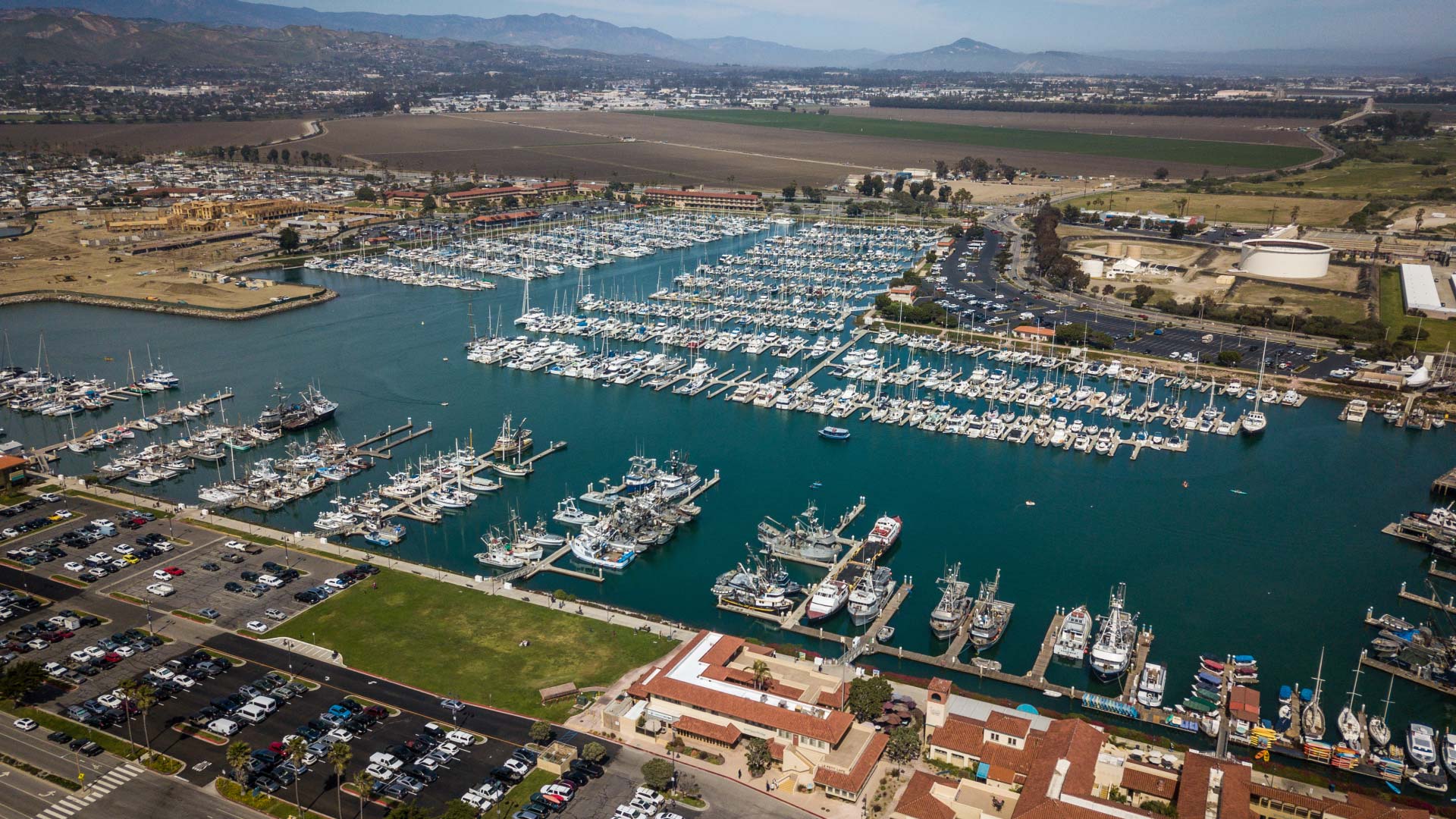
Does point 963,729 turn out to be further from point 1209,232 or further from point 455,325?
point 1209,232

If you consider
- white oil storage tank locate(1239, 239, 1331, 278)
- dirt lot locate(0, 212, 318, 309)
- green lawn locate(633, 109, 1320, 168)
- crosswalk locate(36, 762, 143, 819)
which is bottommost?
crosswalk locate(36, 762, 143, 819)

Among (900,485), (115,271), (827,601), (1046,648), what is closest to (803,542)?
(827,601)

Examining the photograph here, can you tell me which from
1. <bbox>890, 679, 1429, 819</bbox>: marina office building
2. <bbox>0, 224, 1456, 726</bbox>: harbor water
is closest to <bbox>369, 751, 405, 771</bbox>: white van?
<bbox>0, 224, 1456, 726</bbox>: harbor water

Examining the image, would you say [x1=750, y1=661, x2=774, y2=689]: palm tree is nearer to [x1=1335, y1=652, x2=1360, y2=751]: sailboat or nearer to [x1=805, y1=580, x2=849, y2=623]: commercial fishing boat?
[x1=805, y1=580, x2=849, y2=623]: commercial fishing boat

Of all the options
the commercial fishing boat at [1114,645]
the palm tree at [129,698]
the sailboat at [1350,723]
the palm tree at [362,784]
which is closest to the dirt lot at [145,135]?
the palm tree at [129,698]

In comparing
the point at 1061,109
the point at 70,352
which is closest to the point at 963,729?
the point at 70,352

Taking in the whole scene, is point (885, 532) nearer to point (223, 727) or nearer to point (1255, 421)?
point (223, 727)
